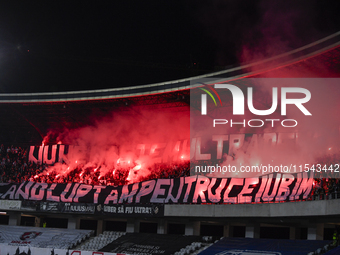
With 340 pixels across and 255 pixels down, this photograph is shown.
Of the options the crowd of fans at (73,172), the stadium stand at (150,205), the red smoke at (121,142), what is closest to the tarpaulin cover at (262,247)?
the stadium stand at (150,205)

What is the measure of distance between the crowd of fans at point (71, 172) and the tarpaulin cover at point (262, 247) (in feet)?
27.5

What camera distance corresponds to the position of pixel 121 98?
37719mm

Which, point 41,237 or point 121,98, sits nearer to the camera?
point 41,237

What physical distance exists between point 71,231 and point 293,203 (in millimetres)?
19786

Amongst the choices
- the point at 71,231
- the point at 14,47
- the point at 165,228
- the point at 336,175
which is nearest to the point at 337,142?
the point at 336,175

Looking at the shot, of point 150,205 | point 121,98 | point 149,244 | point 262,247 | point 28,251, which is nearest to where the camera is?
point 262,247

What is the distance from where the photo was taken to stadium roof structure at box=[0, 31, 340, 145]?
90.3ft

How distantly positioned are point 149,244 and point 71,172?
624 inches

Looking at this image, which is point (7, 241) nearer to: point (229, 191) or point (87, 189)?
point (87, 189)

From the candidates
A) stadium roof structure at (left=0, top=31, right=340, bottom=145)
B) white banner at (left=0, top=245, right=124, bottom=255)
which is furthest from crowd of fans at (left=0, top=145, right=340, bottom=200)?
white banner at (left=0, top=245, right=124, bottom=255)

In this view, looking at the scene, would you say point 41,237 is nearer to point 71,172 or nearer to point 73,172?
point 73,172

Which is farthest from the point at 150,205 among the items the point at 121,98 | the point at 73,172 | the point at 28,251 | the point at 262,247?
the point at 73,172

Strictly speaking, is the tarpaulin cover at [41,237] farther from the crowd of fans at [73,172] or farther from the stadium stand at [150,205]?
the crowd of fans at [73,172]

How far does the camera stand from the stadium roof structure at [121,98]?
27531 millimetres
